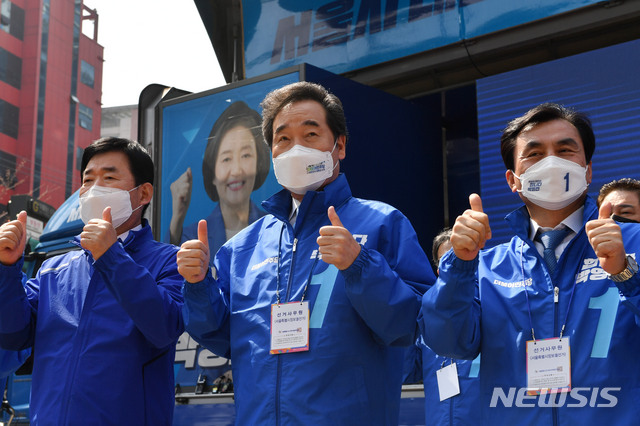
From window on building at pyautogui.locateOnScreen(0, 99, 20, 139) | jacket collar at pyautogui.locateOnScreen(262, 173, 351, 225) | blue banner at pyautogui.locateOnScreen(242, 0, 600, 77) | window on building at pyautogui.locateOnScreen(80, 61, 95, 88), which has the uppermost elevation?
window on building at pyautogui.locateOnScreen(80, 61, 95, 88)

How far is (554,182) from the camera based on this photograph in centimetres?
231

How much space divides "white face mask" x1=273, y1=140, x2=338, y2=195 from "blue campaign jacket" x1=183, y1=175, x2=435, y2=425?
0.18ft

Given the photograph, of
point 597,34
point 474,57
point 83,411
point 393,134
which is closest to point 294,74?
point 393,134

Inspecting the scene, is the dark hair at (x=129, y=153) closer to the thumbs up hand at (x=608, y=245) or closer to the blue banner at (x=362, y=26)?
the thumbs up hand at (x=608, y=245)

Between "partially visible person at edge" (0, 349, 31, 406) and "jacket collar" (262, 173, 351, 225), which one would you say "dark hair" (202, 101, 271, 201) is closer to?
"partially visible person at edge" (0, 349, 31, 406)

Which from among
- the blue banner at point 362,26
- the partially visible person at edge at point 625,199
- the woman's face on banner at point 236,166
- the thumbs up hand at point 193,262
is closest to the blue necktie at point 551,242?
the thumbs up hand at point 193,262

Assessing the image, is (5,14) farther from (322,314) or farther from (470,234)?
(470,234)

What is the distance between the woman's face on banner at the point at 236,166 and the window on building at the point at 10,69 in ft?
93.1

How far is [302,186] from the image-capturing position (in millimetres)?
2555

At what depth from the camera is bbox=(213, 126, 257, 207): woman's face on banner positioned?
17.6 feet

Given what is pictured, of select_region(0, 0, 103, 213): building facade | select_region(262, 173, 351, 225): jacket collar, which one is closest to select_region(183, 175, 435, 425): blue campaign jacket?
select_region(262, 173, 351, 225): jacket collar

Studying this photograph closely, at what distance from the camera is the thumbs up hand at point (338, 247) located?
2.14 m

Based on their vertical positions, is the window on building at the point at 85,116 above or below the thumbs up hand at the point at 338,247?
above

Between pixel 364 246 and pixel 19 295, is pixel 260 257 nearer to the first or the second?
pixel 364 246
